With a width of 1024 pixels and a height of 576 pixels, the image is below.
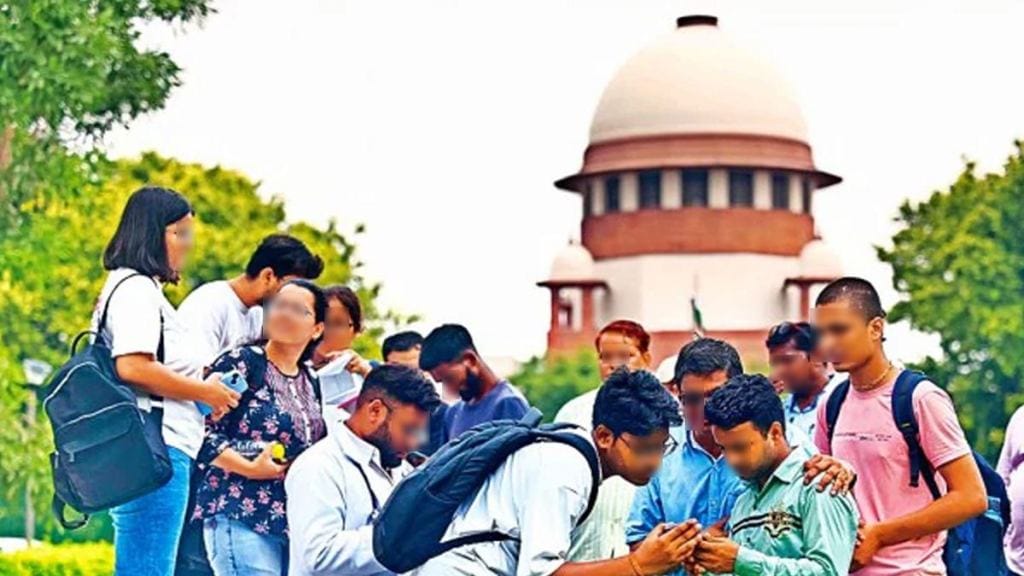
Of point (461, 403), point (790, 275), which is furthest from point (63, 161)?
point (790, 275)

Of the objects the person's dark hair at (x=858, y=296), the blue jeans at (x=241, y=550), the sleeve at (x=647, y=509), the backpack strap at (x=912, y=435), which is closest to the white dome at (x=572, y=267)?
the blue jeans at (x=241, y=550)

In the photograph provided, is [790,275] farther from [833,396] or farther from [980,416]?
[833,396]

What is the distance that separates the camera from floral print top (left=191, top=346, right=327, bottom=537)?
229 inches

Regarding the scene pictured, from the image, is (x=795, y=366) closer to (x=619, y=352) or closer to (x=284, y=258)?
(x=619, y=352)

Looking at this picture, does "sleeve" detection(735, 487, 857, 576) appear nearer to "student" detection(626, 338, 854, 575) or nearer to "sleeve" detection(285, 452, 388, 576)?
"student" detection(626, 338, 854, 575)

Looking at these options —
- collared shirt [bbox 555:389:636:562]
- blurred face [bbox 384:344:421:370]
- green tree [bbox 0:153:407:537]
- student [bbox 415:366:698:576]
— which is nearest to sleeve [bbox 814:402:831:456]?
collared shirt [bbox 555:389:636:562]

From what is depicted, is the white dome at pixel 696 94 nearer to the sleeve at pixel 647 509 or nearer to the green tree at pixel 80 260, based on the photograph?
the green tree at pixel 80 260

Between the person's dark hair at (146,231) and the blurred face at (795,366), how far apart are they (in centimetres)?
202

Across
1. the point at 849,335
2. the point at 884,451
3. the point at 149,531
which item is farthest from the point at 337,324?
the point at 884,451

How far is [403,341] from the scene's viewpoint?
25.7 ft

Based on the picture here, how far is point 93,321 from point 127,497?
481 mm

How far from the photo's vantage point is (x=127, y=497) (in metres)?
5.36

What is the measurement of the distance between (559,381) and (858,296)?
39920mm

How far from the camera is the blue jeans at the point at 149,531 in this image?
17.9ft
